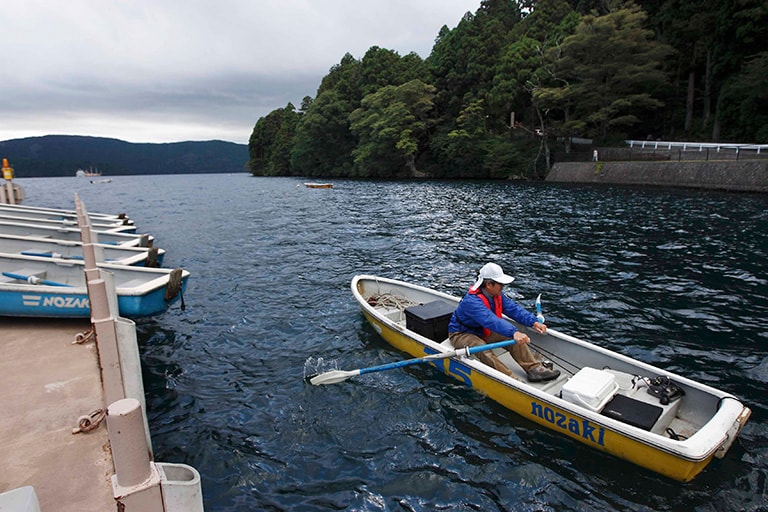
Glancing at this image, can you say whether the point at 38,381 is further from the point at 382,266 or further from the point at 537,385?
the point at 382,266

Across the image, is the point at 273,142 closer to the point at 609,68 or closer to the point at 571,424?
the point at 609,68

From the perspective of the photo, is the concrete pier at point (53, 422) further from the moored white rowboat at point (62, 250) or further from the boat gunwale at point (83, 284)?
the moored white rowboat at point (62, 250)

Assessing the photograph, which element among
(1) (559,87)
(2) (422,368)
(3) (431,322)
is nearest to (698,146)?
(1) (559,87)

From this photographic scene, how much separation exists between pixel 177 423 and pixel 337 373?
8.23 feet

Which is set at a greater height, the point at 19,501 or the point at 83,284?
the point at 19,501

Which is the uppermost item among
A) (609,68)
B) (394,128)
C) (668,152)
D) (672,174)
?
(609,68)

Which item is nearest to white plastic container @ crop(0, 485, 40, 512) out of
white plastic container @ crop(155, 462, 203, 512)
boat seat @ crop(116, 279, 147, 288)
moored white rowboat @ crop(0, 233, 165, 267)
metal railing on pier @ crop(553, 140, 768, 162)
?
white plastic container @ crop(155, 462, 203, 512)

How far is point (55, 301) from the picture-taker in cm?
779

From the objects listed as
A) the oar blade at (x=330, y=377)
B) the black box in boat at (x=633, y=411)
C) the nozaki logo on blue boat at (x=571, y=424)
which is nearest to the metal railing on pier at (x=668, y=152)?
the black box in boat at (x=633, y=411)

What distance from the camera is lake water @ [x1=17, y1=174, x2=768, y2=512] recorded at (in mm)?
5289

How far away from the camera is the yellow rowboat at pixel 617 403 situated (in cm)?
511

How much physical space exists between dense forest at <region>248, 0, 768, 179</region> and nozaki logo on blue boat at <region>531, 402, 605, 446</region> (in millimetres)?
41875

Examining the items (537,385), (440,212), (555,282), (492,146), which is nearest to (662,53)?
(492,146)

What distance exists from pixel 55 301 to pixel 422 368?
6.76m
